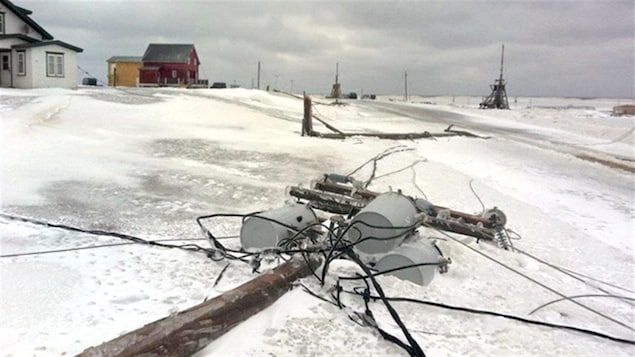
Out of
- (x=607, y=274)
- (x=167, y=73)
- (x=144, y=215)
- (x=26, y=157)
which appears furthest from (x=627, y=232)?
(x=167, y=73)

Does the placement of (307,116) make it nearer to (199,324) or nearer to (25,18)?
(199,324)

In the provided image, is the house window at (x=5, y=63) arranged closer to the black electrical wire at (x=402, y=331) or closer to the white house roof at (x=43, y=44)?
the white house roof at (x=43, y=44)

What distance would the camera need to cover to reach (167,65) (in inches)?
2062

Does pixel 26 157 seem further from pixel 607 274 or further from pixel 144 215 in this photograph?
pixel 607 274

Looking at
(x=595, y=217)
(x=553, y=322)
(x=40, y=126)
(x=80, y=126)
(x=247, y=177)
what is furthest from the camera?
(x=80, y=126)

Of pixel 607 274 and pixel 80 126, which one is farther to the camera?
pixel 80 126

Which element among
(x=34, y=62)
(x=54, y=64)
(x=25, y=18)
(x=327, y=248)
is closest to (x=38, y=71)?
(x=34, y=62)

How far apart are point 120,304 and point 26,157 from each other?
22.3ft

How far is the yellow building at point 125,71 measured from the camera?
53.8m

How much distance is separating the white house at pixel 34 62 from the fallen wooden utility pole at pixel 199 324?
87.7 ft

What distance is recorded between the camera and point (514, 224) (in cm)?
640

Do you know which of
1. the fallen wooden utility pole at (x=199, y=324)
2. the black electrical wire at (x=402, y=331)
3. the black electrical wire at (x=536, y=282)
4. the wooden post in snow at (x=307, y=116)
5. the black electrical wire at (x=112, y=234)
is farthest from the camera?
the wooden post in snow at (x=307, y=116)

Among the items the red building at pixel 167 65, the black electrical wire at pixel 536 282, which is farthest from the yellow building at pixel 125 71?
the black electrical wire at pixel 536 282

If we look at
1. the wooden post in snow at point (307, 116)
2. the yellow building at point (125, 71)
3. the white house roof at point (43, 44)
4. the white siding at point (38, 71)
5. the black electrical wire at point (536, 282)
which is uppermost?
the yellow building at point (125, 71)
